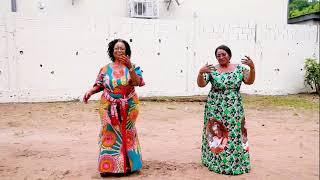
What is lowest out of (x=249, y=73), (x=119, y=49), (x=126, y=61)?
(x=249, y=73)

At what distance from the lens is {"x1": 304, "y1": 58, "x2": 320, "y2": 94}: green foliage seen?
12327 millimetres

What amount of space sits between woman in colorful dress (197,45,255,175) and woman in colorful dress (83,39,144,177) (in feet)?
2.69

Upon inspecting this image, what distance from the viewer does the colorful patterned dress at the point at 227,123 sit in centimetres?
424

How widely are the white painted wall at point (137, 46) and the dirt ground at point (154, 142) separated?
2.69 ft

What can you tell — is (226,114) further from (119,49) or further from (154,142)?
(154,142)

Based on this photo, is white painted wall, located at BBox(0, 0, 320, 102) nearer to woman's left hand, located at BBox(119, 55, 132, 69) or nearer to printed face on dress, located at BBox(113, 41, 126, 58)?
printed face on dress, located at BBox(113, 41, 126, 58)

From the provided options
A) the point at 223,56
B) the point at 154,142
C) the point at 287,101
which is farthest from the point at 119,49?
the point at 287,101

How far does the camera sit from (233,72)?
14.0ft

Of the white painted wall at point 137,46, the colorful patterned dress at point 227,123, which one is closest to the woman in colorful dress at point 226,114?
the colorful patterned dress at point 227,123

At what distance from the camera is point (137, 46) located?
35.5 ft

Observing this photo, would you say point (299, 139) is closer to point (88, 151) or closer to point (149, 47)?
point (88, 151)

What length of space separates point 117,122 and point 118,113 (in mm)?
103

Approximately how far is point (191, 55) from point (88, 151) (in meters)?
6.61

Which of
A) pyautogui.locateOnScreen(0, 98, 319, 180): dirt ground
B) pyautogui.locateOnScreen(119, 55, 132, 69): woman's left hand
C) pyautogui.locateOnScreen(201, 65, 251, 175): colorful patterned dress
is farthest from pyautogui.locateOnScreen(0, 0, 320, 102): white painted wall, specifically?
pyautogui.locateOnScreen(201, 65, 251, 175): colorful patterned dress
